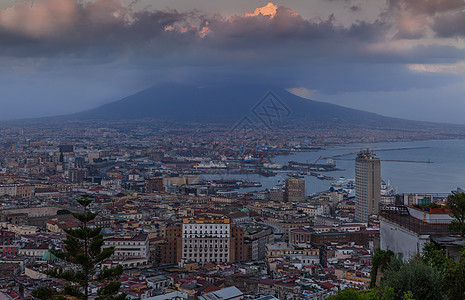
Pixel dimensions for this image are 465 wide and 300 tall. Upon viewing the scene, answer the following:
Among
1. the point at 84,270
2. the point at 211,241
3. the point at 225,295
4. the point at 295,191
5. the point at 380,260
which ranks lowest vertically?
the point at 295,191

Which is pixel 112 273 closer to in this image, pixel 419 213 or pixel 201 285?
pixel 419 213

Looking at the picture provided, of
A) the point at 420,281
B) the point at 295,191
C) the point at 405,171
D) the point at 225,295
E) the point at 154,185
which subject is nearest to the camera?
the point at 420,281

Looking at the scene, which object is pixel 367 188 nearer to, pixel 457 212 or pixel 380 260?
pixel 380 260

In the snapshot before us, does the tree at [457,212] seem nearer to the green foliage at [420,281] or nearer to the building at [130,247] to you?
the green foliage at [420,281]

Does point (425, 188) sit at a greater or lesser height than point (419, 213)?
lesser

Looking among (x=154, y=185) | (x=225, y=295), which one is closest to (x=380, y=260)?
(x=225, y=295)

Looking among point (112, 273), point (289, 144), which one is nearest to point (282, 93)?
point (289, 144)

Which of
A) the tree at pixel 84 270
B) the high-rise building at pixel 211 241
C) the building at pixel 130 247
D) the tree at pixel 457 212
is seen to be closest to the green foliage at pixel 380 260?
the tree at pixel 457 212
